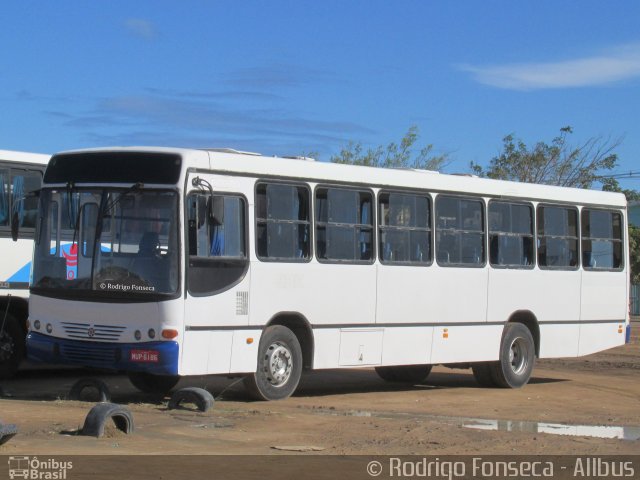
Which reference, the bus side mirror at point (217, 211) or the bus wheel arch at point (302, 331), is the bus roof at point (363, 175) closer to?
the bus side mirror at point (217, 211)

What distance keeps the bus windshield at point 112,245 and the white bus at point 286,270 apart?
0.06 feet

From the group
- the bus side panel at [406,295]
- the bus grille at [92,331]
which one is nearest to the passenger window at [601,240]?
the bus side panel at [406,295]

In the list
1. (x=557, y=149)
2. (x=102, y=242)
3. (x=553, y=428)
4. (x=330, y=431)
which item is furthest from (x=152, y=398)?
(x=557, y=149)

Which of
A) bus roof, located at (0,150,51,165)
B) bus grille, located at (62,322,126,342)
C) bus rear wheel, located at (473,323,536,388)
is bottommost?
bus rear wheel, located at (473,323,536,388)

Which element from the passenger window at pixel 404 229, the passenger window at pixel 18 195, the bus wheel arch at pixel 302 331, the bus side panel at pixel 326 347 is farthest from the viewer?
the passenger window at pixel 18 195

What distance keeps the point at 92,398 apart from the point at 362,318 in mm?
3960

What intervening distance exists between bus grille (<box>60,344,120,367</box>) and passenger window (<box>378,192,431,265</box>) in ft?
14.5

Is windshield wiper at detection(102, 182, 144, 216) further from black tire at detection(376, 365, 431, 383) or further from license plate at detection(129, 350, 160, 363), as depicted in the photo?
black tire at detection(376, 365, 431, 383)

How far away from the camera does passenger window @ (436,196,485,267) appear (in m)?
18.5

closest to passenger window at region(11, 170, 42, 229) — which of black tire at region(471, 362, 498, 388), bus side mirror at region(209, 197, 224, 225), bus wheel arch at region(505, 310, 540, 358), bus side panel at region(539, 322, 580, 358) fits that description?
bus side mirror at region(209, 197, 224, 225)

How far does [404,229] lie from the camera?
1792cm

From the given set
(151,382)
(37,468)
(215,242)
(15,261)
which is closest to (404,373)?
(151,382)

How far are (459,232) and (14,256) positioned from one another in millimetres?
6615

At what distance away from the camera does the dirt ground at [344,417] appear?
37.8 ft
